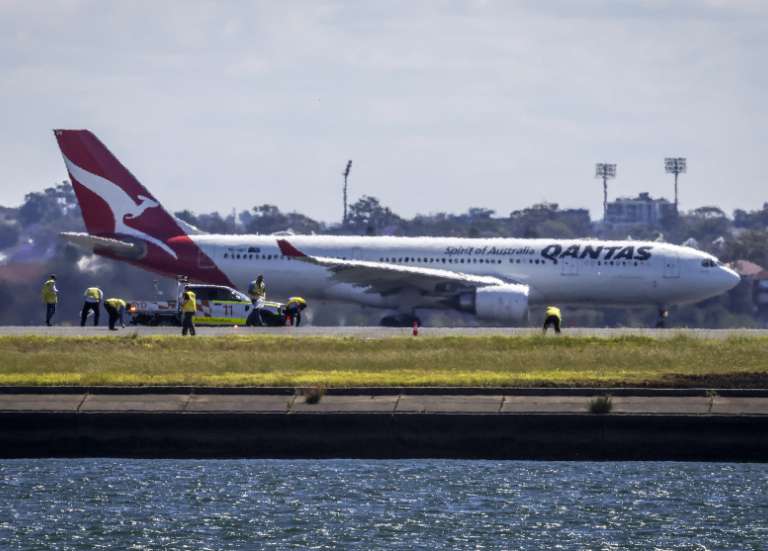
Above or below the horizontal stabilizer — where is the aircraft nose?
below

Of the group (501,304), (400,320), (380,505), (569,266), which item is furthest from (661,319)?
(380,505)


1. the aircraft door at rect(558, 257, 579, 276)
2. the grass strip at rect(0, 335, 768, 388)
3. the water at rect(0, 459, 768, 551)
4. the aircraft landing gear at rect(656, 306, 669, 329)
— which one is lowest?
the water at rect(0, 459, 768, 551)

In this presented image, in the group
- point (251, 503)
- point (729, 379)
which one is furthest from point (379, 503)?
point (729, 379)

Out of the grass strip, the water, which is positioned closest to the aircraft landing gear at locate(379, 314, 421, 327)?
the grass strip

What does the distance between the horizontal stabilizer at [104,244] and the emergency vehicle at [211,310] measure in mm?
7795

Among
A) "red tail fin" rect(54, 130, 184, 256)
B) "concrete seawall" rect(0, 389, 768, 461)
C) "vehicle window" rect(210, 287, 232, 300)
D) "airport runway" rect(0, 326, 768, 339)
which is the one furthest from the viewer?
"red tail fin" rect(54, 130, 184, 256)

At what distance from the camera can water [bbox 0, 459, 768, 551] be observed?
2578 cm

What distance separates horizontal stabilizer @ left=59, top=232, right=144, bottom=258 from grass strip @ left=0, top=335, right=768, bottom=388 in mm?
18236

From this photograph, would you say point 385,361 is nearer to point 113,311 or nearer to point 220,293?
point 113,311

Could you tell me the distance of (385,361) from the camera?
39.2m

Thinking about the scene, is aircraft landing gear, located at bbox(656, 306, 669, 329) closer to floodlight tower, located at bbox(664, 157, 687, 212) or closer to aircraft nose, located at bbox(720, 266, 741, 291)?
aircraft nose, located at bbox(720, 266, 741, 291)

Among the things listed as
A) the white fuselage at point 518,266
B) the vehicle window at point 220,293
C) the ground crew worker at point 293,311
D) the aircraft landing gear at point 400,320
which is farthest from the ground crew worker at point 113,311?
the aircraft landing gear at point 400,320

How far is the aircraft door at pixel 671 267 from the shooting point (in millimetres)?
62375

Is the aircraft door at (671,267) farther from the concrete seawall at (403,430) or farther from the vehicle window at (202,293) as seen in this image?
the concrete seawall at (403,430)
